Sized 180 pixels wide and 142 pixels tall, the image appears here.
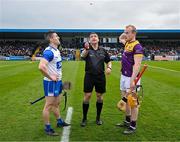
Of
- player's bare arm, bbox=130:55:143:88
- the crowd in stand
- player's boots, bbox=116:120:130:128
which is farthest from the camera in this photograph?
the crowd in stand

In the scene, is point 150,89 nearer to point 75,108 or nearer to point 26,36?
point 75,108

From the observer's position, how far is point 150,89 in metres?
15.8

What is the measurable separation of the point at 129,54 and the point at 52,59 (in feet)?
5.23

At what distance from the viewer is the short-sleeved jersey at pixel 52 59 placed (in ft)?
25.4

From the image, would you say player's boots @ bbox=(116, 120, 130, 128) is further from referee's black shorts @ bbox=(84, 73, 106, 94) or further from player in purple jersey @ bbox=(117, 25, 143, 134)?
referee's black shorts @ bbox=(84, 73, 106, 94)

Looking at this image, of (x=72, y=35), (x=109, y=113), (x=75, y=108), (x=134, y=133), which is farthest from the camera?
(x=72, y=35)

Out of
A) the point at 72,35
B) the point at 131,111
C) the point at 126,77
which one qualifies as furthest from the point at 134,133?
the point at 72,35

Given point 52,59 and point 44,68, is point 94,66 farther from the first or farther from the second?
point 44,68

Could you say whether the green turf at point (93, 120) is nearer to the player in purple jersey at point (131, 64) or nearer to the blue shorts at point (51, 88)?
the player in purple jersey at point (131, 64)

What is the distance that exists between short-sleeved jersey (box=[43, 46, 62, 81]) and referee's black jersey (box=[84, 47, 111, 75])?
820 millimetres

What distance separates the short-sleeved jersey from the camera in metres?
7.73

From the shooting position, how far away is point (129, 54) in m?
8.09

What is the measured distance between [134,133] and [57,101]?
1.74m

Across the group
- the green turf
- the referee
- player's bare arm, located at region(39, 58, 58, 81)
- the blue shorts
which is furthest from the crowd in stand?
player's bare arm, located at region(39, 58, 58, 81)
